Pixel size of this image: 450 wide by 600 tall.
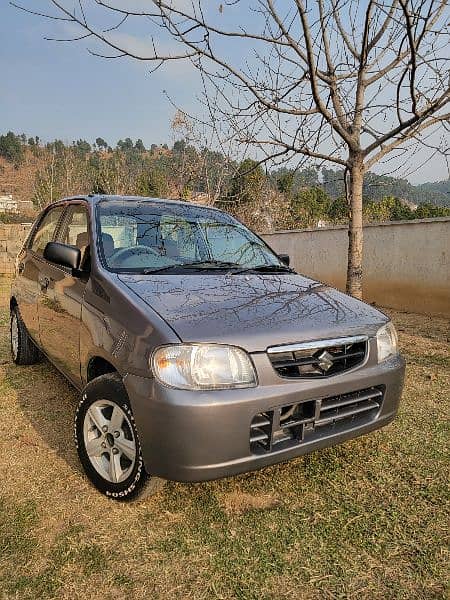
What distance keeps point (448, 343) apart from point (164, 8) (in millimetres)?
4563

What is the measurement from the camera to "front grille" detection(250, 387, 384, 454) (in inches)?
69.7

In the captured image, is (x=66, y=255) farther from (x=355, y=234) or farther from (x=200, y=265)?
(x=355, y=234)

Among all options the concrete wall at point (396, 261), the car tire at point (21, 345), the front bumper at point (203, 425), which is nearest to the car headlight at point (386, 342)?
the front bumper at point (203, 425)

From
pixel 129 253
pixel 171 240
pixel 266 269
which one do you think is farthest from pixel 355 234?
pixel 129 253

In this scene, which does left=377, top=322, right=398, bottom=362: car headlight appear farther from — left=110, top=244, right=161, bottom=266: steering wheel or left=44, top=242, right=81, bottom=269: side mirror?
left=44, top=242, right=81, bottom=269: side mirror

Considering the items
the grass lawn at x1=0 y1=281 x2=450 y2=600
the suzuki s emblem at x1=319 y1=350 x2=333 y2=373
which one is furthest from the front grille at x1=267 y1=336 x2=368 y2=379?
the grass lawn at x1=0 y1=281 x2=450 y2=600

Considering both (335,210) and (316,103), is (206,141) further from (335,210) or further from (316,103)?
(335,210)

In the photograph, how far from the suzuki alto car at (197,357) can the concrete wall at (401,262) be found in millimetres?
5210

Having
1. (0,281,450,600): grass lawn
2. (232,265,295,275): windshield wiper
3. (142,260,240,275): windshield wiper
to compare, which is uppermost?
(142,260,240,275): windshield wiper

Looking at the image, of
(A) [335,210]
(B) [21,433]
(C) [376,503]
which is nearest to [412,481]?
(C) [376,503]

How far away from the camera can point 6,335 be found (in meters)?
5.39

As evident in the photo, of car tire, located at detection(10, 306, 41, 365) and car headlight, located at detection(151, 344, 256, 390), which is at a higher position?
car headlight, located at detection(151, 344, 256, 390)

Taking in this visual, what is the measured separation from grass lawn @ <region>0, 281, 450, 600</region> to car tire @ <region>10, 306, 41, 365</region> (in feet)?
4.57

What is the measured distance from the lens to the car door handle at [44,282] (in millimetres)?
3041
